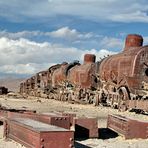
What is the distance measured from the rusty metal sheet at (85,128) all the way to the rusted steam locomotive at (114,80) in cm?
815

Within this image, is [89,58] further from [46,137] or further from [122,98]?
[46,137]

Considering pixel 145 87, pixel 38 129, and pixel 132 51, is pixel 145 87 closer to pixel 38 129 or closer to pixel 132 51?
pixel 132 51

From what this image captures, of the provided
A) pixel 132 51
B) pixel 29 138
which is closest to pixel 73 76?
pixel 132 51

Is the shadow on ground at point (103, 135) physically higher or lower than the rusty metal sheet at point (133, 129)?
lower

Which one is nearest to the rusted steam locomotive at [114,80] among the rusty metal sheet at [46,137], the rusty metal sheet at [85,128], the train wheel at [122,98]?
the train wheel at [122,98]

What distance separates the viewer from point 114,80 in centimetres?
2325

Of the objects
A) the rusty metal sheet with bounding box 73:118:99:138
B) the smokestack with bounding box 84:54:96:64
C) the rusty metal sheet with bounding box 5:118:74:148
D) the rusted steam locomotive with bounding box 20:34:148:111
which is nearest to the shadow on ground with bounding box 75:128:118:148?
the rusty metal sheet with bounding box 73:118:99:138

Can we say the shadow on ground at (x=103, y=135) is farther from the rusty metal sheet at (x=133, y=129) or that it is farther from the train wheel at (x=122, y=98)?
the train wheel at (x=122, y=98)

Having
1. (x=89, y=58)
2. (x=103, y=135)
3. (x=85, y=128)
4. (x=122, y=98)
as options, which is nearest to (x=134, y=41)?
(x=122, y=98)

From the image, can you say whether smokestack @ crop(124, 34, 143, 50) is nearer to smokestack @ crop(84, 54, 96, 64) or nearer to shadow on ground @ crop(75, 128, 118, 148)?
smokestack @ crop(84, 54, 96, 64)

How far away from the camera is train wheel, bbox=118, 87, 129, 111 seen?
832 inches

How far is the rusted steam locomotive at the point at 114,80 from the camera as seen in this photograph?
2050 centimetres

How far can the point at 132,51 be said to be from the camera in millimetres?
21391

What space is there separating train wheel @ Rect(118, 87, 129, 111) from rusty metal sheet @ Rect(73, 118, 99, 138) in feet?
33.5
